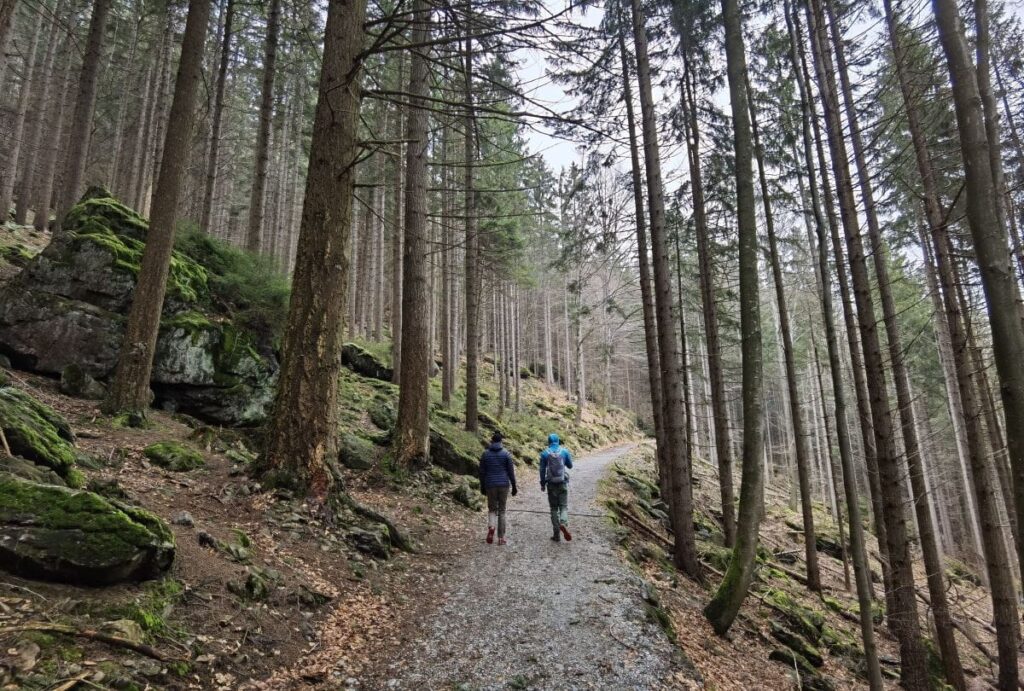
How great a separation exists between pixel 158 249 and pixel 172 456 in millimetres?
3366

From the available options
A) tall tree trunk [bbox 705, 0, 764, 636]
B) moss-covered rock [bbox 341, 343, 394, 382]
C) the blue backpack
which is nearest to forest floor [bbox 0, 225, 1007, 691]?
tall tree trunk [bbox 705, 0, 764, 636]

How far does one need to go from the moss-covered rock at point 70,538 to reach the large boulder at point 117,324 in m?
5.36

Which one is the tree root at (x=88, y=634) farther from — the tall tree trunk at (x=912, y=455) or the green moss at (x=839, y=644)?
the green moss at (x=839, y=644)

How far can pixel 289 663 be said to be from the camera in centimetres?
366


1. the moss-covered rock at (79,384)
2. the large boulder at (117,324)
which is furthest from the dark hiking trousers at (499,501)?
the moss-covered rock at (79,384)

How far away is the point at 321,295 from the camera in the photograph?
5.91 metres

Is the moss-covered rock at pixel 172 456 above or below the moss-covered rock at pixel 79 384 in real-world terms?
below

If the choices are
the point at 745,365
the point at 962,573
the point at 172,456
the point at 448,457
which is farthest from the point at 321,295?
the point at 962,573

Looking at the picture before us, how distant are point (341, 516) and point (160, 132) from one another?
67.2 feet

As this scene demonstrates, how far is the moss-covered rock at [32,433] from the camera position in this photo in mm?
4027

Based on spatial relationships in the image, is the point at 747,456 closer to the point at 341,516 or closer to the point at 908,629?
the point at 908,629

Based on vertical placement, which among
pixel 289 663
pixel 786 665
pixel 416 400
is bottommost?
pixel 786 665

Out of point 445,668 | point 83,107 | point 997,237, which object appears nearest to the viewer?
point 997,237

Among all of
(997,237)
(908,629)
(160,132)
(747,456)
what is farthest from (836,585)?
(160,132)
